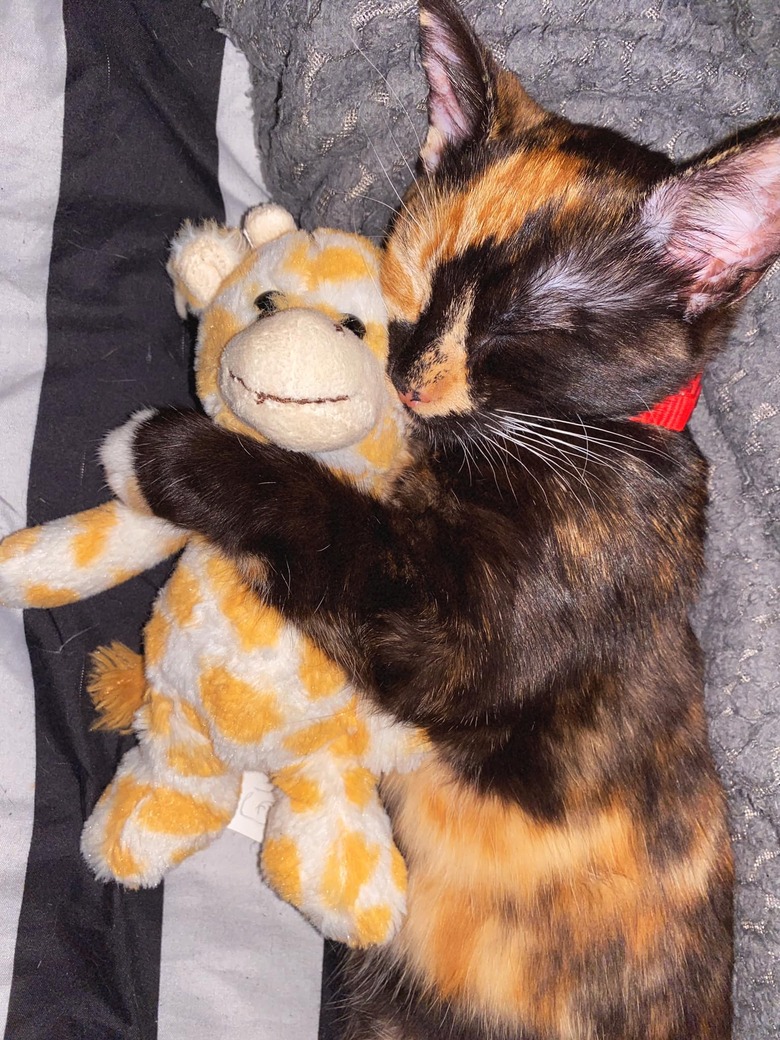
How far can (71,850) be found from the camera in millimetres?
1425

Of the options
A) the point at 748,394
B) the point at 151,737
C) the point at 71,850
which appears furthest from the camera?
the point at 748,394

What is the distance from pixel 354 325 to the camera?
1.25 m

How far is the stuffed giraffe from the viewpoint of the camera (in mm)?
1170

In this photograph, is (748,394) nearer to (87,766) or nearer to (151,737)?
(151,737)

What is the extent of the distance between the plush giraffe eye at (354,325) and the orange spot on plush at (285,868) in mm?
742

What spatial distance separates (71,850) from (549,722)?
790 mm

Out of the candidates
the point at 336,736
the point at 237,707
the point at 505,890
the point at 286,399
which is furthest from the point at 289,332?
the point at 505,890

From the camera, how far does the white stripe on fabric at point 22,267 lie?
1.42 m

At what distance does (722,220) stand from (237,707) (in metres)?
0.89

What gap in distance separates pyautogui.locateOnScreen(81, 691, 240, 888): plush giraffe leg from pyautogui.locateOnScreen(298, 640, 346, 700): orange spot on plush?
0.18 meters

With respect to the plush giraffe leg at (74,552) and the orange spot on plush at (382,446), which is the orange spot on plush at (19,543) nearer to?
the plush giraffe leg at (74,552)

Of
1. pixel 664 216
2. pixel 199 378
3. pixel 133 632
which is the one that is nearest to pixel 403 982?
pixel 133 632

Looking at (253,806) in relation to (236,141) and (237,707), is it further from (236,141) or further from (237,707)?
(236,141)

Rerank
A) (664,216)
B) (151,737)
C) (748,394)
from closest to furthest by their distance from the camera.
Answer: (664,216)
(151,737)
(748,394)
